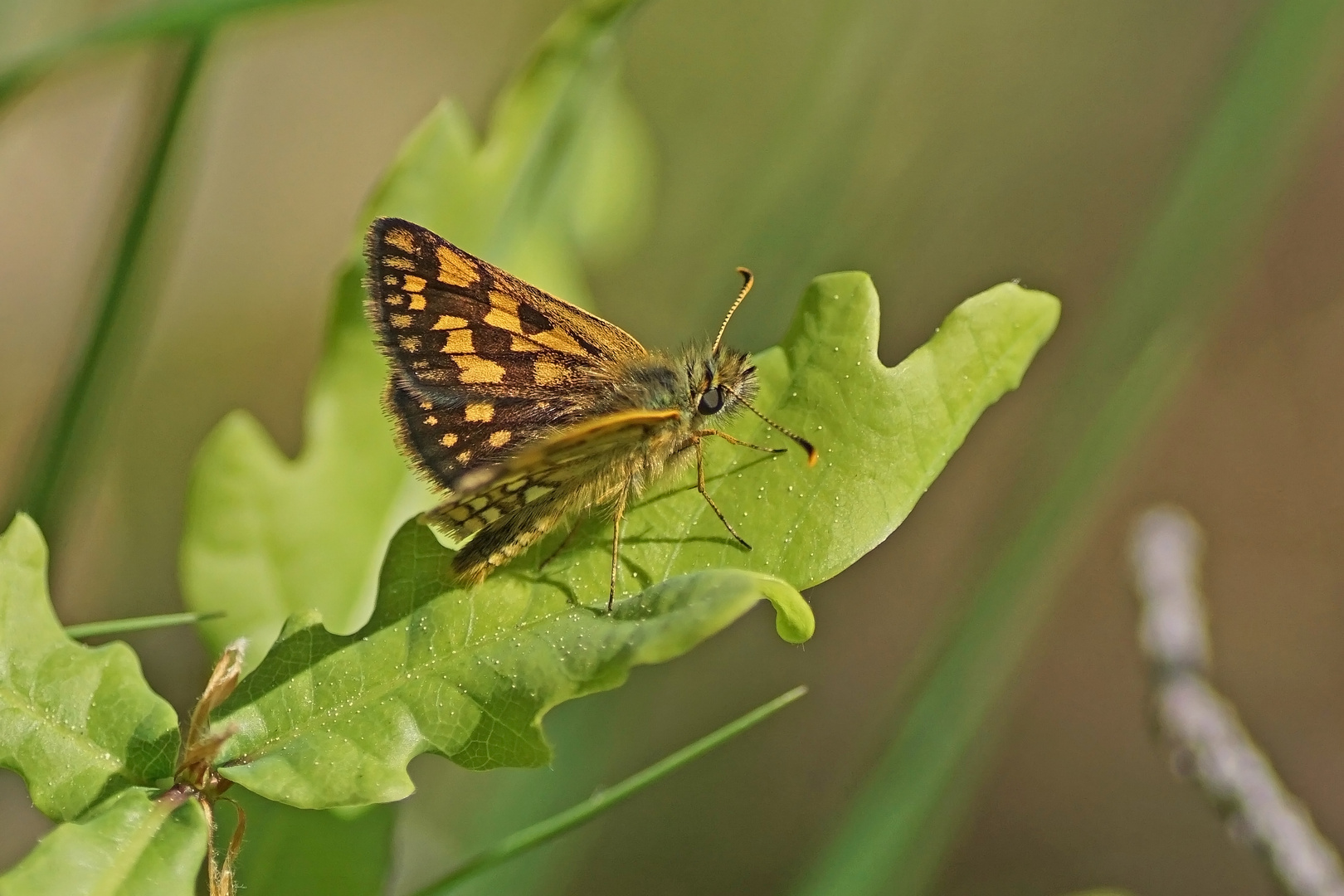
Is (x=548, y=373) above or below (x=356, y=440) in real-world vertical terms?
above

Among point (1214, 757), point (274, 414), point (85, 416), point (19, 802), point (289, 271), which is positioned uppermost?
point (1214, 757)

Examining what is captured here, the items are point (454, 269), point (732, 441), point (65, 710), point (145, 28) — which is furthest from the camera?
point (454, 269)

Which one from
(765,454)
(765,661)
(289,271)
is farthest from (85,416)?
(289,271)

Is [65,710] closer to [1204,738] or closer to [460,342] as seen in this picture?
[460,342]

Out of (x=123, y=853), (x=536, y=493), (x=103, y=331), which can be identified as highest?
(x=536, y=493)

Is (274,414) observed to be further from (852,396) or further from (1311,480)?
(1311,480)

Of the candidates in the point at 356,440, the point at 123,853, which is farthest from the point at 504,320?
the point at 123,853

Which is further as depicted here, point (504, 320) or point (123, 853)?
point (504, 320)
